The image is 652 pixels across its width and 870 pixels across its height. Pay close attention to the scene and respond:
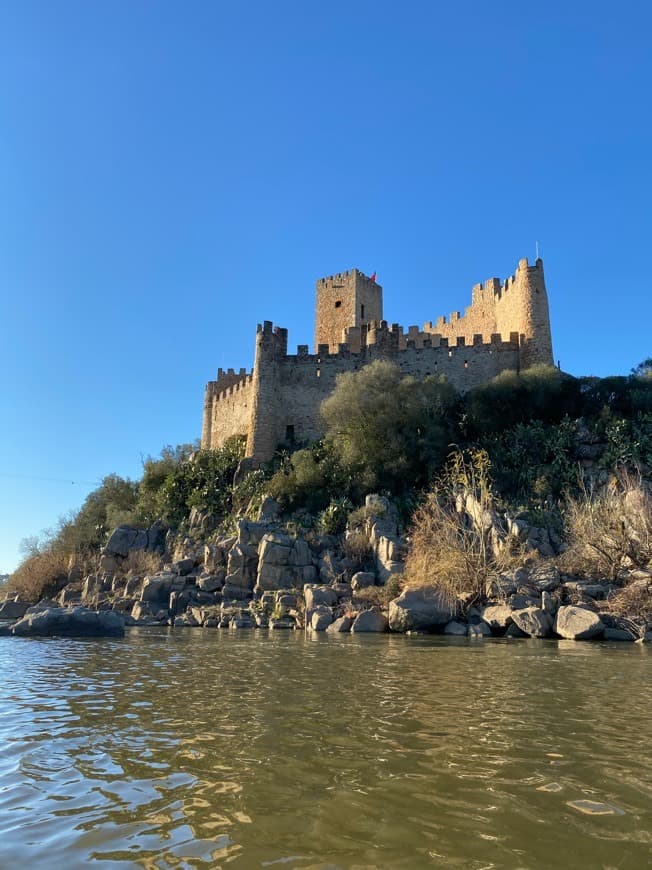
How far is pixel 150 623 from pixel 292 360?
20.6 metres

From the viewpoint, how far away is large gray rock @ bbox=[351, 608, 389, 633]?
2130 cm

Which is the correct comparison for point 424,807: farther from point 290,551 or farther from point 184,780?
point 290,551

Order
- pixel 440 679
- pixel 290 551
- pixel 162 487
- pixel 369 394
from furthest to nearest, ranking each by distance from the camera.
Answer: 1. pixel 162 487
2. pixel 369 394
3. pixel 290 551
4. pixel 440 679

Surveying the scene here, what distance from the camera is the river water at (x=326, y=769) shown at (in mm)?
3994

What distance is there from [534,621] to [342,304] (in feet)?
132

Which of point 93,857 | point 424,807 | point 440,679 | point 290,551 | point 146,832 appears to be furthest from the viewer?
point 290,551

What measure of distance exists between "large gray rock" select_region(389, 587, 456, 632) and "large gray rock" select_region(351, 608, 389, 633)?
0.31m

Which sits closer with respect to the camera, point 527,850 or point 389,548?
point 527,850

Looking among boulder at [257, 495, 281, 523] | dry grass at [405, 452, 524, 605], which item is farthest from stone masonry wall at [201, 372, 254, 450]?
dry grass at [405, 452, 524, 605]

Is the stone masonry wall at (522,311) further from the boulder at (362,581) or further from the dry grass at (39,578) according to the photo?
the dry grass at (39,578)

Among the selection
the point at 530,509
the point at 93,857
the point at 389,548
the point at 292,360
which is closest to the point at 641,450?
the point at 530,509

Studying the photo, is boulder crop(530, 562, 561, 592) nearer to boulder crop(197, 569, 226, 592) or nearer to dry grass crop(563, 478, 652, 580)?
dry grass crop(563, 478, 652, 580)

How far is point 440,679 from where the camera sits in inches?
427

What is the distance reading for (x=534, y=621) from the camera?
19.4 m
